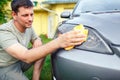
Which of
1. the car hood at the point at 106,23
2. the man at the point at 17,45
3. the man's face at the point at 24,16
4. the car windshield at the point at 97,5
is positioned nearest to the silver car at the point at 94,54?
the car hood at the point at 106,23

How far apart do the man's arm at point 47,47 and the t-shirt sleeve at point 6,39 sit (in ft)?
0.15

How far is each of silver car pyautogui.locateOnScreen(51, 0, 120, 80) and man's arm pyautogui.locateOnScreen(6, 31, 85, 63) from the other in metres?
0.05

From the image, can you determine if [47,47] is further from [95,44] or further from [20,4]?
[20,4]

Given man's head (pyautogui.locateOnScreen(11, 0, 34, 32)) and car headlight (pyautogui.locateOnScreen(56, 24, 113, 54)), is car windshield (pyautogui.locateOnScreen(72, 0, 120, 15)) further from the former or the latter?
car headlight (pyautogui.locateOnScreen(56, 24, 113, 54))

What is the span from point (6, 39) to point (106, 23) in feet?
3.16

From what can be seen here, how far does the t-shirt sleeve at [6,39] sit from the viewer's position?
2.94m

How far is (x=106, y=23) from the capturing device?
257cm

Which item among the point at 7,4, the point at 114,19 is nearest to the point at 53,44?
the point at 114,19

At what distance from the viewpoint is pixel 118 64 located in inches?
87.9

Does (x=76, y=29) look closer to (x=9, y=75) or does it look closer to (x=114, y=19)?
(x=114, y=19)

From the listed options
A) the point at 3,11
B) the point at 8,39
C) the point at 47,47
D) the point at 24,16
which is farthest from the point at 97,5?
the point at 3,11

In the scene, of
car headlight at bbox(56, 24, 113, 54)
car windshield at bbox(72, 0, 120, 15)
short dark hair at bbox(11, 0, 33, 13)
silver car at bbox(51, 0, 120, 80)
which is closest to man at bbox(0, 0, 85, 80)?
short dark hair at bbox(11, 0, 33, 13)

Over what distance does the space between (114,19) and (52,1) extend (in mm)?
17688

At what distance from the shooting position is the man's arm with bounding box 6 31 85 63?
2479 mm
